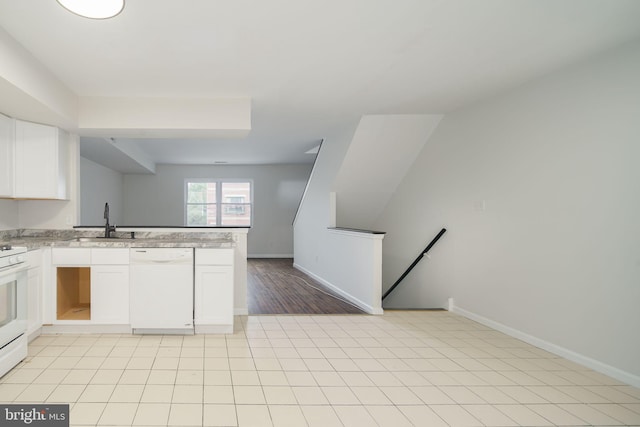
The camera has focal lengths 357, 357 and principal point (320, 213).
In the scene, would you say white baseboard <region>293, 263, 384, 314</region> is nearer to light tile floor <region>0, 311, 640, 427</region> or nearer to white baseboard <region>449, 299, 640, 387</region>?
light tile floor <region>0, 311, 640, 427</region>

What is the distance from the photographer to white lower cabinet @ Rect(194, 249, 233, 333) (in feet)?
10.9

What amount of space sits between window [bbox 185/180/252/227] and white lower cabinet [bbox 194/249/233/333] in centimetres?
646

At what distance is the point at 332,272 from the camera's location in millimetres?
5719

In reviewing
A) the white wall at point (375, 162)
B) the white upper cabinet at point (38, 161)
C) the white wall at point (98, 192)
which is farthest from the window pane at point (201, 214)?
the white upper cabinet at point (38, 161)

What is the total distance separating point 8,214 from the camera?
375 centimetres

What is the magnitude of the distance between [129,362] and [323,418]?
1.60 m

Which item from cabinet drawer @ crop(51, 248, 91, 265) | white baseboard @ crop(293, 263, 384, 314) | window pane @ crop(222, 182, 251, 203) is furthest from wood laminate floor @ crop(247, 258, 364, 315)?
window pane @ crop(222, 182, 251, 203)

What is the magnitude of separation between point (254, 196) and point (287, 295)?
4970mm

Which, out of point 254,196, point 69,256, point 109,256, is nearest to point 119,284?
point 109,256

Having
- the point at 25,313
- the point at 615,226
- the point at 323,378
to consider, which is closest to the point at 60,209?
the point at 25,313

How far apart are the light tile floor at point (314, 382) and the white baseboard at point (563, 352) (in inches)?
2.2

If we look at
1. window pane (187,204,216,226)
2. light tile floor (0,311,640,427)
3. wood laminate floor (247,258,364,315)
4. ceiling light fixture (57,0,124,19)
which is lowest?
wood laminate floor (247,258,364,315)

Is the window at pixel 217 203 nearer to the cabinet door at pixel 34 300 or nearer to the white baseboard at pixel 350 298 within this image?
the white baseboard at pixel 350 298

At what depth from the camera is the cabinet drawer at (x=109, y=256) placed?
3277 mm
